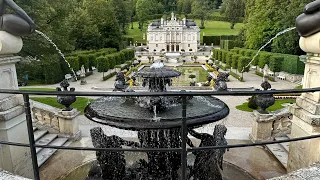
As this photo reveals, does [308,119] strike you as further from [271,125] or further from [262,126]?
[271,125]

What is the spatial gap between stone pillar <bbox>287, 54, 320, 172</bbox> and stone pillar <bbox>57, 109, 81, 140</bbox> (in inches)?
273

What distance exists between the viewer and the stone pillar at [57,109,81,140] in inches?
388

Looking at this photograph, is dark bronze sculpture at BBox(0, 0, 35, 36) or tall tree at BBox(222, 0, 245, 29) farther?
tall tree at BBox(222, 0, 245, 29)

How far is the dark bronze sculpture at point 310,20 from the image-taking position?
4914mm

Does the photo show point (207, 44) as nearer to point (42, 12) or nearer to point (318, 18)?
point (42, 12)

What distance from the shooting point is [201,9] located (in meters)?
90.2

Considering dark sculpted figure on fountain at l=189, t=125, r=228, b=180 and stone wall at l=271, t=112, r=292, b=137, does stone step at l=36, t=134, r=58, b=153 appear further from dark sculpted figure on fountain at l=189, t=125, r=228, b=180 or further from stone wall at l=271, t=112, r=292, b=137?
stone wall at l=271, t=112, r=292, b=137

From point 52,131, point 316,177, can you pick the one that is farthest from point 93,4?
point 316,177

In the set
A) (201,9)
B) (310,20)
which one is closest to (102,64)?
(310,20)

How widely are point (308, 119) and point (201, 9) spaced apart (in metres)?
88.9

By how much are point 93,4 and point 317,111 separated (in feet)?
137

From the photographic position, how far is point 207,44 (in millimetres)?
73688

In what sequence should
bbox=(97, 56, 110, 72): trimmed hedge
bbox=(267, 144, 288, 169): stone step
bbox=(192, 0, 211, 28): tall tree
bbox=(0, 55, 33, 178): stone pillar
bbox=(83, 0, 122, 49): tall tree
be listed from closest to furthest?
bbox=(0, 55, 33, 178): stone pillar < bbox=(267, 144, 288, 169): stone step < bbox=(97, 56, 110, 72): trimmed hedge < bbox=(83, 0, 122, 49): tall tree < bbox=(192, 0, 211, 28): tall tree

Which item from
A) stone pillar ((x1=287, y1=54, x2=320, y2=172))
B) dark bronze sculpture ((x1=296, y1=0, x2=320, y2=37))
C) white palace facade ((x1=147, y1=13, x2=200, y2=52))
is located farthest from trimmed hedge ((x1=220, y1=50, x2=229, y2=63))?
dark bronze sculpture ((x1=296, y1=0, x2=320, y2=37))
